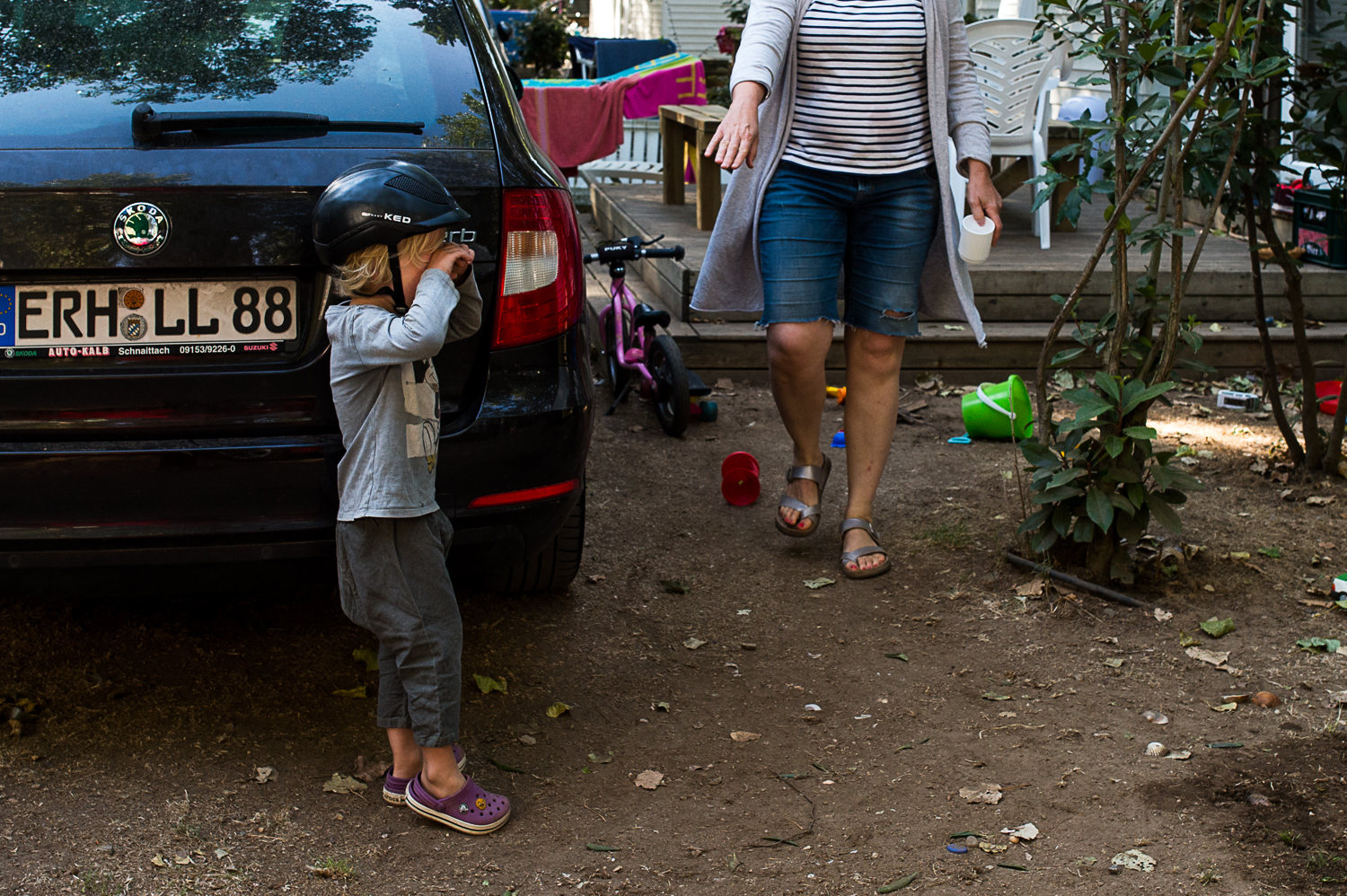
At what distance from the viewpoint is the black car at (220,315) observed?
7.88ft

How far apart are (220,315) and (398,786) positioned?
1.05 metres

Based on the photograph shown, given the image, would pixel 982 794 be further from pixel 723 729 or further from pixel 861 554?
pixel 861 554

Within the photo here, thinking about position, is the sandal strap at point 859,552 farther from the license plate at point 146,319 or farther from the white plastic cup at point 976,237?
the license plate at point 146,319

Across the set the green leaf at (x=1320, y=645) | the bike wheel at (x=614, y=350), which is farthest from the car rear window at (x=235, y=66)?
the bike wheel at (x=614, y=350)

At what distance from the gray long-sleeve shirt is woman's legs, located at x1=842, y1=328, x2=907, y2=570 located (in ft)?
5.43

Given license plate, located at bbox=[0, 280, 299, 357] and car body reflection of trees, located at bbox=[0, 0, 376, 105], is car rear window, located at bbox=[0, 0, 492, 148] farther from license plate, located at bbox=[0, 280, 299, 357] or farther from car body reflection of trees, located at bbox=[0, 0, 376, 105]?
license plate, located at bbox=[0, 280, 299, 357]

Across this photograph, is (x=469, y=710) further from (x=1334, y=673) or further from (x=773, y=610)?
(x=1334, y=673)

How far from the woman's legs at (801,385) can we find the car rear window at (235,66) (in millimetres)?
1317

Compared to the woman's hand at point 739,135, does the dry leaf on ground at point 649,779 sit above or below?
below

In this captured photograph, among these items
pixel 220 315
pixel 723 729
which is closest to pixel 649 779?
pixel 723 729

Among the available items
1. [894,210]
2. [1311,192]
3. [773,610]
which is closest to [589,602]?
[773,610]

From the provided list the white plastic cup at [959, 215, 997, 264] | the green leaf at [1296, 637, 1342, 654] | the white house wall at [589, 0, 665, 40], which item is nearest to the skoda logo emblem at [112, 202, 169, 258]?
the white plastic cup at [959, 215, 997, 264]

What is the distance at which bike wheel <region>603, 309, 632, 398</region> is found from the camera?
19.1 ft

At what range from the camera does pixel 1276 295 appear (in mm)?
6531
